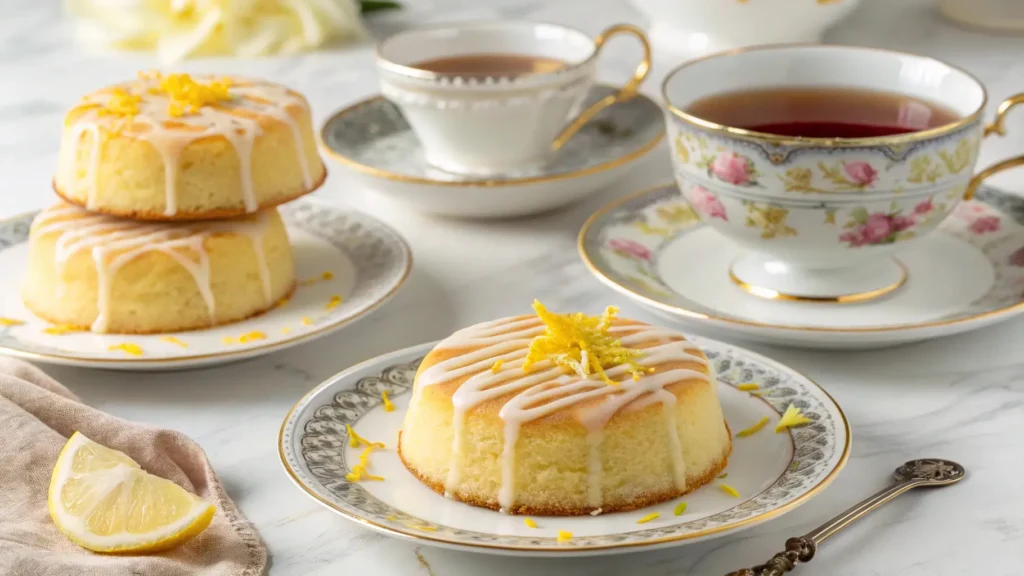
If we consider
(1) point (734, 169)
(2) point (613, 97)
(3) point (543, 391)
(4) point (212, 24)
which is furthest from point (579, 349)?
(4) point (212, 24)

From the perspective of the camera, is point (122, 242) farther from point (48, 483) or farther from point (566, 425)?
point (566, 425)

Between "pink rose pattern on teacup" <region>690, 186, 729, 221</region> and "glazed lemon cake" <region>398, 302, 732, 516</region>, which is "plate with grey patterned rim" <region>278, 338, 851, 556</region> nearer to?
"glazed lemon cake" <region>398, 302, 732, 516</region>

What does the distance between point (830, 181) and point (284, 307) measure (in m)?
0.64

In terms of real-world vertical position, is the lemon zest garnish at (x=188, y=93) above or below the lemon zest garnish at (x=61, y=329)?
above

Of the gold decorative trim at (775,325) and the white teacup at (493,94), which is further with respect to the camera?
the white teacup at (493,94)

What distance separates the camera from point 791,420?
3.71 ft

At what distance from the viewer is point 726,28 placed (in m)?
2.33

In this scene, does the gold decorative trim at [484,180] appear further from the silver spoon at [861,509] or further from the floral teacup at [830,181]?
the silver spoon at [861,509]

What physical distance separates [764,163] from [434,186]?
1.58 feet

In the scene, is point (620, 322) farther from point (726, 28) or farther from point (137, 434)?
point (726, 28)

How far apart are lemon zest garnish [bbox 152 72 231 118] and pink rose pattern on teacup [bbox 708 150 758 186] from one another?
1.93ft

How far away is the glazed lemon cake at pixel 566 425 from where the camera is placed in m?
1.03

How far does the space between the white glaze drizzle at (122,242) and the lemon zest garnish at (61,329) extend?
0.8 inches

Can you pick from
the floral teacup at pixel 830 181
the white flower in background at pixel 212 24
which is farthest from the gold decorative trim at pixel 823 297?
the white flower in background at pixel 212 24
